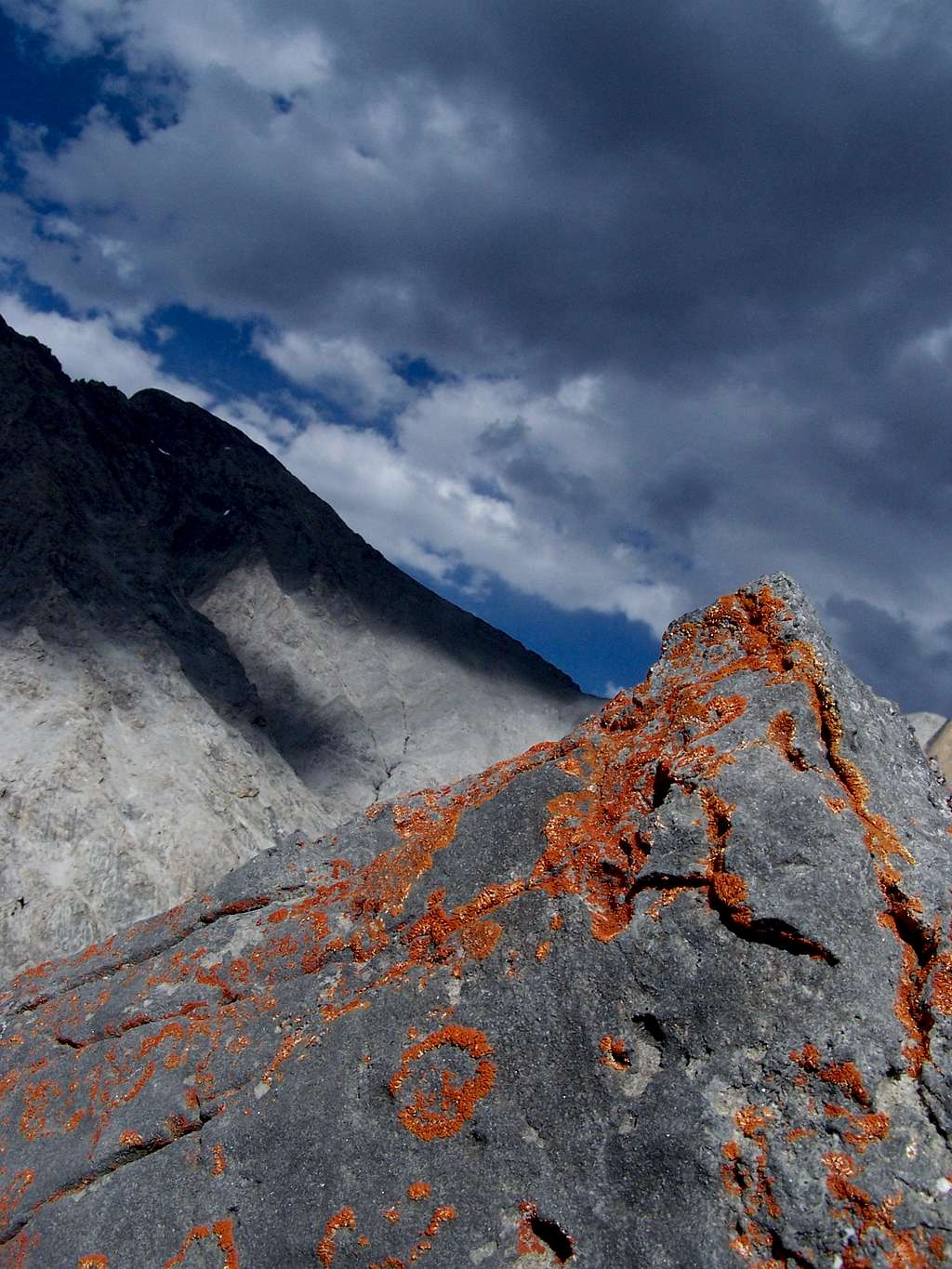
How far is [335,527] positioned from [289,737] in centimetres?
1570

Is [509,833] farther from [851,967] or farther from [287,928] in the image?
[851,967]

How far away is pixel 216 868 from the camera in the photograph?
23875 mm

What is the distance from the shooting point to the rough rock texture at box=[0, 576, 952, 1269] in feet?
11.7

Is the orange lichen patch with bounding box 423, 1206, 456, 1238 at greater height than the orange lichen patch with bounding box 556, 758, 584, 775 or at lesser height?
lesser

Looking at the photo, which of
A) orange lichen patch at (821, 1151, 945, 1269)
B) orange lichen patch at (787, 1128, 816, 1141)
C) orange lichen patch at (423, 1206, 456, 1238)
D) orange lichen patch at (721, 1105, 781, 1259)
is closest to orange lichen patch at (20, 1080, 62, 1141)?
orange lichen patch at (423, 1206, 456, 1238)

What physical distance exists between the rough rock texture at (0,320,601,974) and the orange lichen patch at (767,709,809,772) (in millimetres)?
18438

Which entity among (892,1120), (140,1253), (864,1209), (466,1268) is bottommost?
(140,1253)

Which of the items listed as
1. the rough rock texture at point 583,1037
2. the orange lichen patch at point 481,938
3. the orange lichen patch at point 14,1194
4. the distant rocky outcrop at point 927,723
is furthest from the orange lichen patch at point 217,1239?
the distant rocky outcrop at point 927,723

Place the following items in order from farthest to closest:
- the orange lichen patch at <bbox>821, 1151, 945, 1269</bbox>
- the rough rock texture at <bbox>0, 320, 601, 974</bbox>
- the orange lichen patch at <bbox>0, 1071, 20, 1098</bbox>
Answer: the rough rock texture at <bbox>0, 320, 601, 974</bbox> → the orange lichen patch at <bbox>0, 1071, 20, 1098</bbox> → the orange lichen patch at <bbox>821, 1151, 945, 1269</bbox>

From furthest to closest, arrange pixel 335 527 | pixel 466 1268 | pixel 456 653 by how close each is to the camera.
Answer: pixel 335 527 → pixel 456 653 → pixel 466 1268

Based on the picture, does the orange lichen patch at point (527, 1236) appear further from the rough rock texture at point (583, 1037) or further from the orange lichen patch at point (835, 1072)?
the orange lichen patch at point (835, 1072)

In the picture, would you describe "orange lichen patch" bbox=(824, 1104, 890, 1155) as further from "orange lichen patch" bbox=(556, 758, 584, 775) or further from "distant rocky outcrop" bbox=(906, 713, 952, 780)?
"distant rocky outcrop" bbox=(906, 713, 952, 780)

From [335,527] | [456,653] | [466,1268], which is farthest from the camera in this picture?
[335,527]

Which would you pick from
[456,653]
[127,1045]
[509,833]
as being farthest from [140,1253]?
[456,653]
